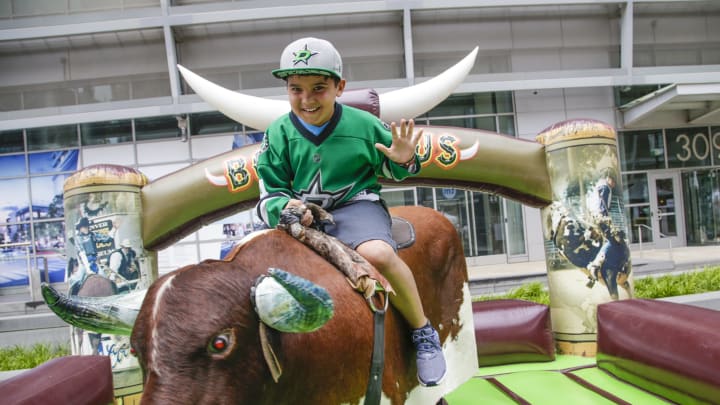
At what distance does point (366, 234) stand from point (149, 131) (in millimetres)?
11972

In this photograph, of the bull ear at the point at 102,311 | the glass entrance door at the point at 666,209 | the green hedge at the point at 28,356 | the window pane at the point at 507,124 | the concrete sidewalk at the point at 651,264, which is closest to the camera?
the bull ear at the point at 102,311

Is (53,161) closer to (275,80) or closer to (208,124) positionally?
(208,124)

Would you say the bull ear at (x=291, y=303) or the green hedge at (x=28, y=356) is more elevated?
the bull ear at (x=291, y=303)

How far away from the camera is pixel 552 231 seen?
4746 millimetres

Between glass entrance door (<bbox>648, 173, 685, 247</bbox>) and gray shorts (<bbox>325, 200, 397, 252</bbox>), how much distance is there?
14.3m

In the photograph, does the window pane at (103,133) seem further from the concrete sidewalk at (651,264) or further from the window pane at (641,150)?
the window pane at (641,150)

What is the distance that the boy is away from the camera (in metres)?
2.02

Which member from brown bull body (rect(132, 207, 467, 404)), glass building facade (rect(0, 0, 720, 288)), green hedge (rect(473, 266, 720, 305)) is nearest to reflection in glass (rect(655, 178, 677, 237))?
glass building facade (rect(0, 0, 720, 288))

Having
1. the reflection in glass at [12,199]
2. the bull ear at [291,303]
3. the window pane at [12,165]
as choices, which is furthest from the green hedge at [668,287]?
the window pane at [12,165]

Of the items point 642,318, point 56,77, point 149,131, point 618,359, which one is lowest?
point 618,359

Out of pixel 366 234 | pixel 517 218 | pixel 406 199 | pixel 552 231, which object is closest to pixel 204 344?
pixel 366 234

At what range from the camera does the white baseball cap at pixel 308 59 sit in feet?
→ 6.10

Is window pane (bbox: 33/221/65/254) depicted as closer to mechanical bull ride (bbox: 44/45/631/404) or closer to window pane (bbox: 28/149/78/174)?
window pane (bbox: 28/149/78/174)

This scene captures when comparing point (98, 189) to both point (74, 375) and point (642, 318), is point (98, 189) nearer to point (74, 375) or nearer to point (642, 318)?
point (74, 375)
